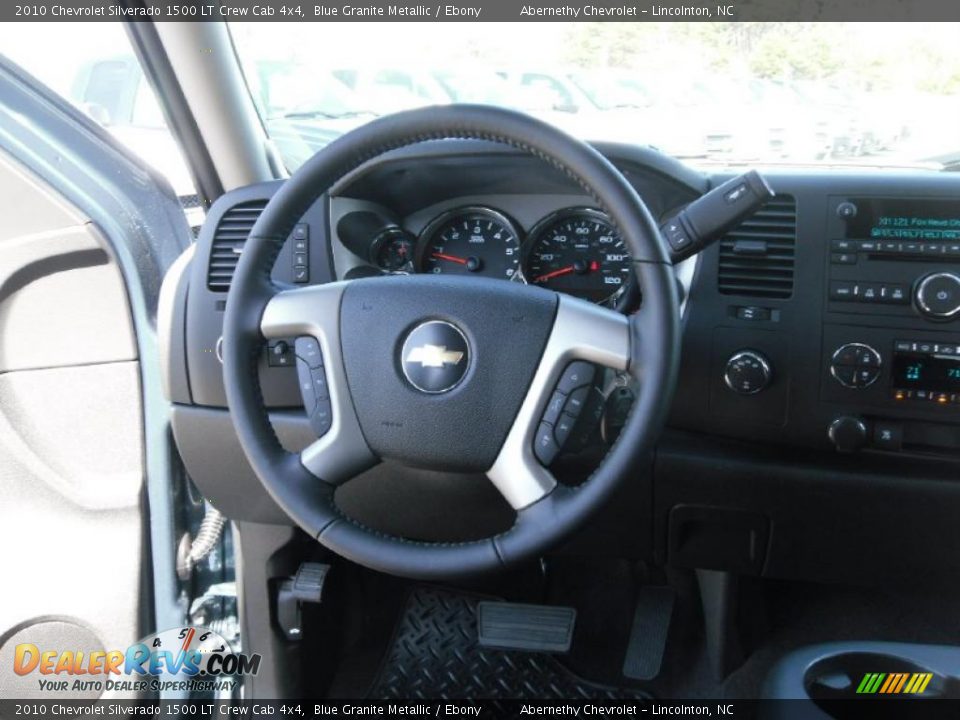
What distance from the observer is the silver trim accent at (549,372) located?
1261mm

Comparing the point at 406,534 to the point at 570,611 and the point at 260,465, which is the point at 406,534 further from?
the point at 260,465

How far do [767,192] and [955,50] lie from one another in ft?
2.28

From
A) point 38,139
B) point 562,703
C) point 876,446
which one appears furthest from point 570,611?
point 38,139

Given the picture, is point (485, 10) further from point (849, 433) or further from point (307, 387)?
point (849, 433)

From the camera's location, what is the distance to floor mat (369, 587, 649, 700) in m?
2.12

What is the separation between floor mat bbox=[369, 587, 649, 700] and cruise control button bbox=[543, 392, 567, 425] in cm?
109

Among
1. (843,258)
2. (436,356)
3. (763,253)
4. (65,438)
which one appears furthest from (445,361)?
(65,438)

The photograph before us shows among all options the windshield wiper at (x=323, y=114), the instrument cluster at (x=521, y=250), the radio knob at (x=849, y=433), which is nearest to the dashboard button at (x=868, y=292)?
the radio knob at (x=849, y=433)

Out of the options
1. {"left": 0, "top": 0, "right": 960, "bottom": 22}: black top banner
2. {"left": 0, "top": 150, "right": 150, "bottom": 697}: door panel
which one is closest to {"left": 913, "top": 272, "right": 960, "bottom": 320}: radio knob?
{"left": 0, "top": 0, "right": 960, "bottom": 22}: black top banner

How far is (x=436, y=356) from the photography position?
1357mm

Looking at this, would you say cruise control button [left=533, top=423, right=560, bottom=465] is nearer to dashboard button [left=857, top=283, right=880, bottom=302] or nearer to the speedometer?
the speedometer

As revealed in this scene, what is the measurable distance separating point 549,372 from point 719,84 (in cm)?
76

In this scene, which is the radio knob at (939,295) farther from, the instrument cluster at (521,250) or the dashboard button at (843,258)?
the instrument cluster at (521,250)

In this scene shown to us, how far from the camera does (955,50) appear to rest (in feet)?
5.41
